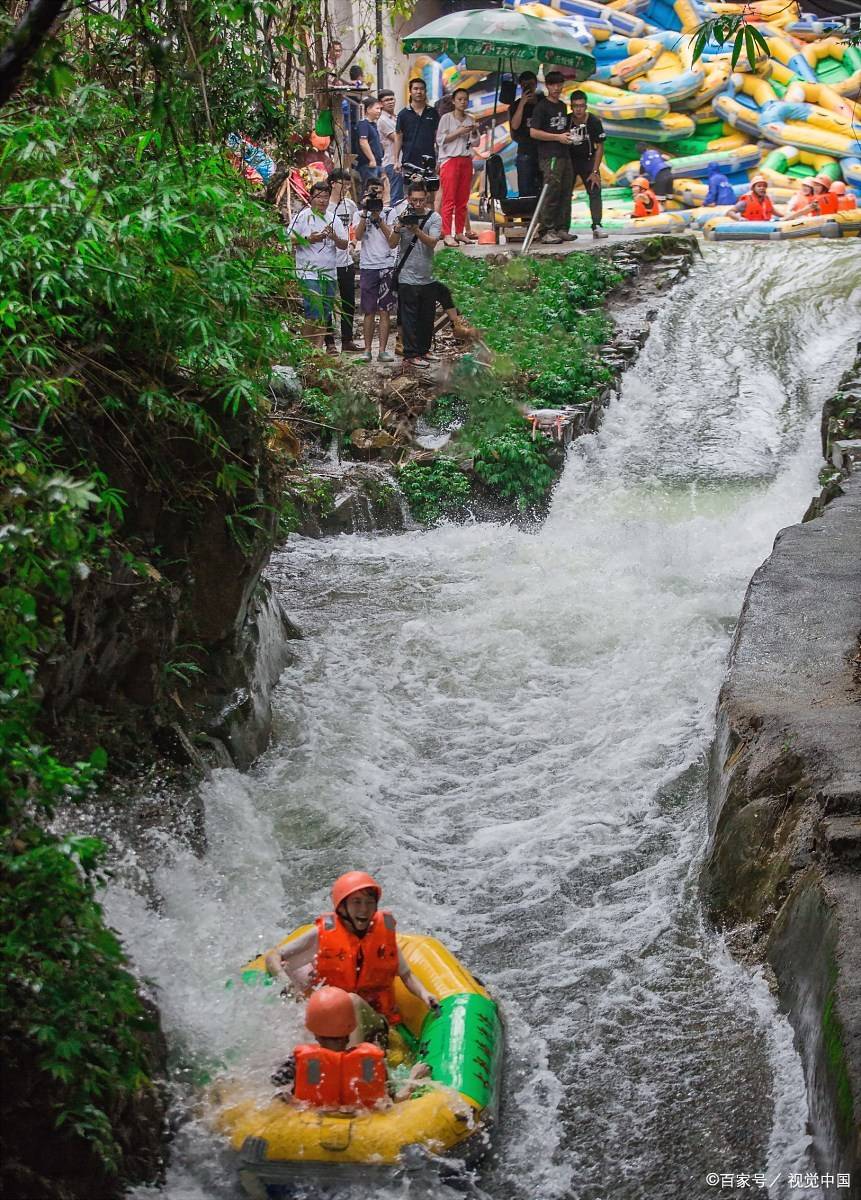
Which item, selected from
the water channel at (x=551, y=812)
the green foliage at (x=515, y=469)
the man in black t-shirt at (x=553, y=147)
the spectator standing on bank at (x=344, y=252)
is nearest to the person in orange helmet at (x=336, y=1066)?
the water channel at (x=551, y=812)


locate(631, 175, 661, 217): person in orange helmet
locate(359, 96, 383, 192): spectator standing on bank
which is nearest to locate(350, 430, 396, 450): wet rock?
locate(359, 96, 383, 192): spectator standing on bank

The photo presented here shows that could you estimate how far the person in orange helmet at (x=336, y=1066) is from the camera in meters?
4.59

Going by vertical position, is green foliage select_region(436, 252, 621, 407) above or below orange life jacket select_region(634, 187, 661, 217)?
below

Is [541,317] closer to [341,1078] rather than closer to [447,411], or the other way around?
[447,411]

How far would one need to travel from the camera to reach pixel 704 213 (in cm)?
1959

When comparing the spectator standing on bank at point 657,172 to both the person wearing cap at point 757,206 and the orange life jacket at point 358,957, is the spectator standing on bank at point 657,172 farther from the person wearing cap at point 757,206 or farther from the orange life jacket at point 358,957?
the orange life jacket at point 358,957

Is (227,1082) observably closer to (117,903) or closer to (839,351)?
(117,903)

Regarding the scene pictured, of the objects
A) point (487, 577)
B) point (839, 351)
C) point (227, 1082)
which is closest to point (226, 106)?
point (487, 577)

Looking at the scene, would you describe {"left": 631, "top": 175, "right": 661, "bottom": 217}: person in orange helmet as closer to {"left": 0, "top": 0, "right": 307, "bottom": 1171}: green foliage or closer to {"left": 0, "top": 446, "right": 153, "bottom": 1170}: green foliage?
{"left": 0, "top": 0, "right": 307, "bottom": 1171}: green foliage

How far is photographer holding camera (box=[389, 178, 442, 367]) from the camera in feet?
40.0

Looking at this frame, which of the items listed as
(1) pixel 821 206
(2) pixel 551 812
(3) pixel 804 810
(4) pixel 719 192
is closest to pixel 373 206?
(2) pixel 551 812

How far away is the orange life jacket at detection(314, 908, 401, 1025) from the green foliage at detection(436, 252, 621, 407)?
867cm

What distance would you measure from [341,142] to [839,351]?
6073 millimetres

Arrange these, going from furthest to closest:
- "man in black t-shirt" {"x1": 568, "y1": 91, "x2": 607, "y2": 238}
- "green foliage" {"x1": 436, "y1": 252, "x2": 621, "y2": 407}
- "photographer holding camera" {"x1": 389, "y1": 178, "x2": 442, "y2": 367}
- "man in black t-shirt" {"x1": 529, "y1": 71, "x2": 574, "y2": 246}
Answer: "man in black t-shirt" {"x1": 568, "y1": 91, "x2": 607, "y2": 238}, "man in black t-shirt" {"x1": 529, "y1": 71, "x2": 574, "y2": 246}, "green foliage" {"x1": 436, "y1": 252, "x2": 621, "y2": 407}, "photographer holding camera" {"x1": 389, "y1": 178, "x2": 442, "y2": 367}
